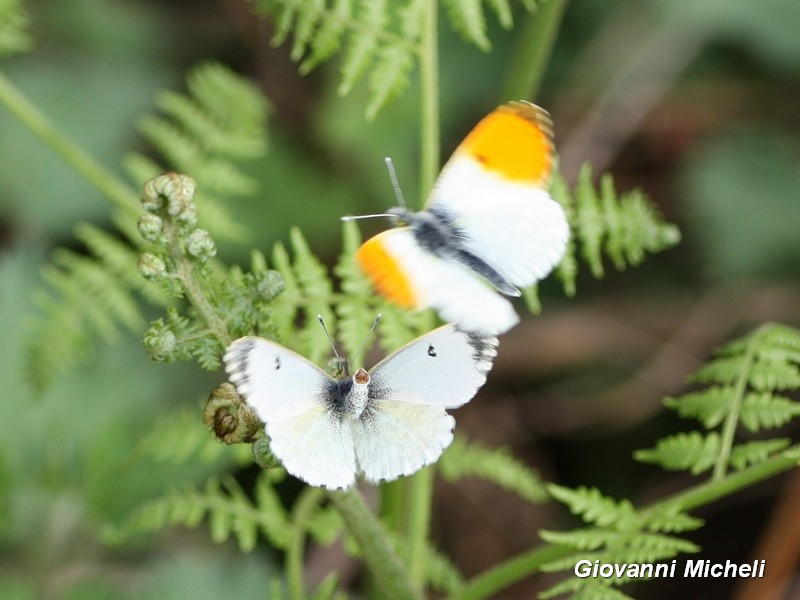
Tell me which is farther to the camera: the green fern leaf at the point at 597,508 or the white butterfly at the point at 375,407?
the green fern leaf at the point at 597,508

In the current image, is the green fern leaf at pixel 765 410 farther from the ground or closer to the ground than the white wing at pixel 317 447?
closer to the ground

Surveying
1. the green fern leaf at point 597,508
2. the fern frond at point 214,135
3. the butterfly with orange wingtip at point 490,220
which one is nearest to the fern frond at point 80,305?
the fern frond at point 214,135

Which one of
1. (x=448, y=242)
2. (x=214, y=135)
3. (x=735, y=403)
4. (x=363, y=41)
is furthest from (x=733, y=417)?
(x=214, y=135)

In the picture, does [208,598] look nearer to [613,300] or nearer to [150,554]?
[150,554]

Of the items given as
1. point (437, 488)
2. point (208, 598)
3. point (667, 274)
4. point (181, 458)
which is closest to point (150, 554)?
point (208, 598)

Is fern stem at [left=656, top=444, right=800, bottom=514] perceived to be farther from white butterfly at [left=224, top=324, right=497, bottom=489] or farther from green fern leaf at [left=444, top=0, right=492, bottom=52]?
green fern leaf at [left=444, top=0, right=492, bottom=52]

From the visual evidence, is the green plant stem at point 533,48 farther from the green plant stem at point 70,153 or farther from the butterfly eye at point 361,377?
the butterfly eye at point 361,377

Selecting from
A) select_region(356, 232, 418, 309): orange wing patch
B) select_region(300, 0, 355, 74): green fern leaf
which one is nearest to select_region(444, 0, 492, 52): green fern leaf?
select_region(300, 0, 355, 74): green fern leaf
